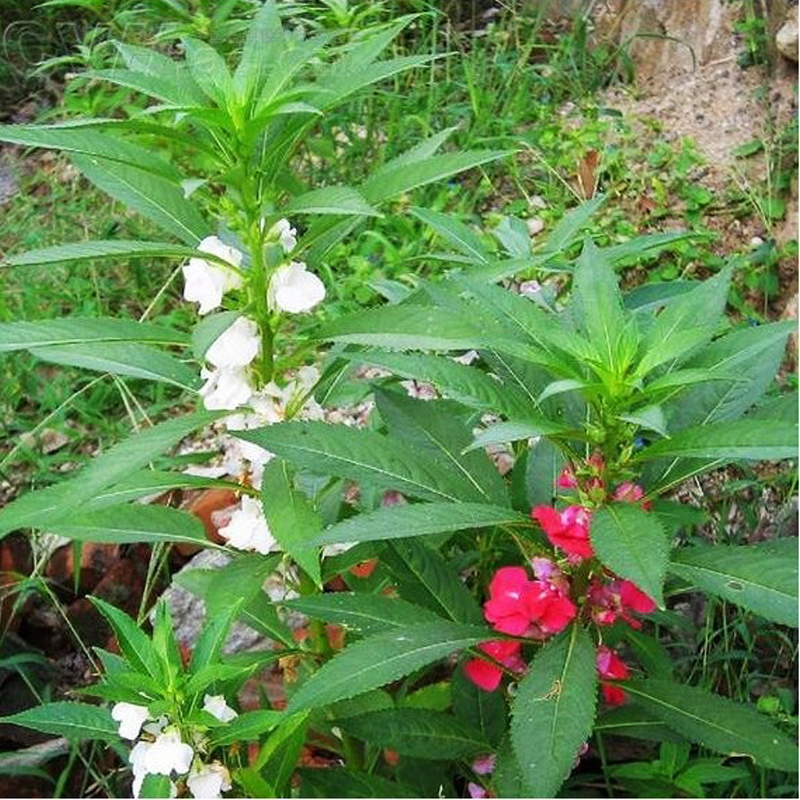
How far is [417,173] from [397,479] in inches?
13.5

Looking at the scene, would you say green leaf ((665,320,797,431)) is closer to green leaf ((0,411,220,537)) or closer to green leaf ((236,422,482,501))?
green leaf ((236,422,482,501))

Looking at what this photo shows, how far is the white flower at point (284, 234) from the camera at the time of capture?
141 cm

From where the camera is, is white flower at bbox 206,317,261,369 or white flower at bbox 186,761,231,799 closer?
white flower at bbox 186,761,231,799

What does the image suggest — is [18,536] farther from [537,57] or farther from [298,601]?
[537,57]

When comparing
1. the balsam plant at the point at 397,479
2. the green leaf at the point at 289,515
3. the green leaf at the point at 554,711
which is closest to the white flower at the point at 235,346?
the balsam plant at the point at 397,479

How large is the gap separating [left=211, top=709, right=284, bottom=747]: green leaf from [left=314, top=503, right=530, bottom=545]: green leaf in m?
0.18

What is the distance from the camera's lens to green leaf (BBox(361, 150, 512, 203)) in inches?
54.1

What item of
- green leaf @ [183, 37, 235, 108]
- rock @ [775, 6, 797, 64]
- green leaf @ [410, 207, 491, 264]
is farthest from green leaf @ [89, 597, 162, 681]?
rock @ [775, 6, 797, 64]

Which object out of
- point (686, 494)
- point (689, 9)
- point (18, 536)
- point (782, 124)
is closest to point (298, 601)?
point (686, 494)

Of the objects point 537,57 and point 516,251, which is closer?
point 516,251

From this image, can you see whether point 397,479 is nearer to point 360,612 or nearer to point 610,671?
point 360,612

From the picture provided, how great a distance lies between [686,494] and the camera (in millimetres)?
2242

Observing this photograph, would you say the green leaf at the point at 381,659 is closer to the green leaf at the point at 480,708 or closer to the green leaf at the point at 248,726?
the green leaf at the point at 248,726

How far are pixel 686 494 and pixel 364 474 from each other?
3.65ft
